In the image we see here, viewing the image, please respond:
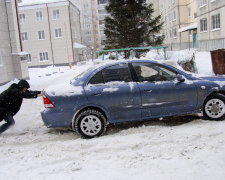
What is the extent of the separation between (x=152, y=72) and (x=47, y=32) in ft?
125

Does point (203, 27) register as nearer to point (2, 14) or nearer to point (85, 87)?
point (2, 14)

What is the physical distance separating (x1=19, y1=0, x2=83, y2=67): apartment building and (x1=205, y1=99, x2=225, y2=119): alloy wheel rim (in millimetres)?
36135

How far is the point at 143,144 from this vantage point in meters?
5.24

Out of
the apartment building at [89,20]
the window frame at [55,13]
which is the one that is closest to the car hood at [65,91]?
the window frame at [55,13]

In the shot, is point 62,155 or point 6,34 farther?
point 6,34

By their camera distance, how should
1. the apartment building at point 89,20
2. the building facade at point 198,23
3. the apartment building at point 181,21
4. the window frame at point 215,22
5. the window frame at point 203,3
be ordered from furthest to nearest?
the apartment building at point 89,20 → the apartment building at point 181,21 → the window frame at point 203,3 → the window frame at point 215,22 → the building facade at point 198,23

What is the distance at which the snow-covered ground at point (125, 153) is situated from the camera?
13.3ft

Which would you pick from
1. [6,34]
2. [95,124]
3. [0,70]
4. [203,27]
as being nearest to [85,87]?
[95,124]

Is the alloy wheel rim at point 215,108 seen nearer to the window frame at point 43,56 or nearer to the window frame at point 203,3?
the window frame at point 203,3

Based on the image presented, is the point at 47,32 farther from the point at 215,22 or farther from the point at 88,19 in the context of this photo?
the point at 88,19

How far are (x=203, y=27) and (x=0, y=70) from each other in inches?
1028

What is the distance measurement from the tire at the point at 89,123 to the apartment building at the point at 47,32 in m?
36.1

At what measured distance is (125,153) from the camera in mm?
4844

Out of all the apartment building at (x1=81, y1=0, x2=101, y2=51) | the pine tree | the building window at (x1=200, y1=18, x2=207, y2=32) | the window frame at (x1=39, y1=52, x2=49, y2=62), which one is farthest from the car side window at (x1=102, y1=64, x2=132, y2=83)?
the apartment building at (x1=81, y1=0, x2=101, y2=51)
